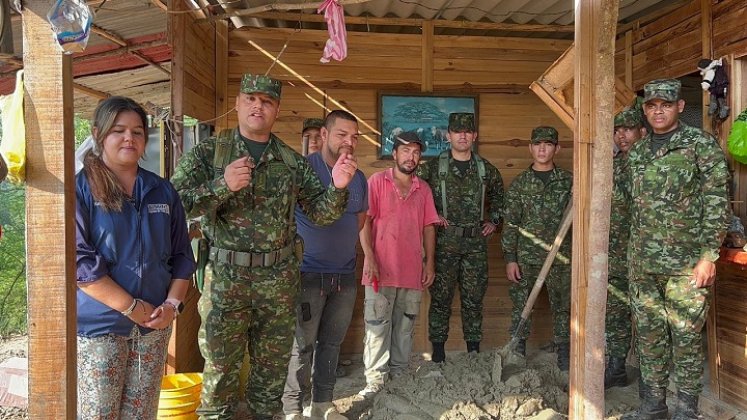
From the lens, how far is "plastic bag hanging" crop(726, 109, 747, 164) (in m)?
3.70

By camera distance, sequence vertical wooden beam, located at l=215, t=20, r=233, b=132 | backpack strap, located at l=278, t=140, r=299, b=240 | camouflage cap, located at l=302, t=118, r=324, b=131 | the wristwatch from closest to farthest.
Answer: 1. the wristwatch
2. backpack strap, located at l=278, t=140, r=299, b=240
3. camouflage cap, located at l=302, t=118, r=324, b=131
4. vertical wooden beam, located at l=215, t=20, r=233, b=132

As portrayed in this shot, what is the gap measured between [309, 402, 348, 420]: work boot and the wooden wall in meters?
1.62

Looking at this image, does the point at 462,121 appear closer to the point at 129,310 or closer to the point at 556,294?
the point at 556,294

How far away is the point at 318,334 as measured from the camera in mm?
3838

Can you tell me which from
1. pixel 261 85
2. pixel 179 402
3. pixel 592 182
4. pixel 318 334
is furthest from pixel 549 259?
pixel 179 402

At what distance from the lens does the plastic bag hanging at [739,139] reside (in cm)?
370

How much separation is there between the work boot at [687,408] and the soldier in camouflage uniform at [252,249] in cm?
254

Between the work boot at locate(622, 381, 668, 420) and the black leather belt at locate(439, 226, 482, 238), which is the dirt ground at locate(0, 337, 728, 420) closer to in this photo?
the work boot at locate(622, 381, 668, 420)

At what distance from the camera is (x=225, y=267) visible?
2.94 meters

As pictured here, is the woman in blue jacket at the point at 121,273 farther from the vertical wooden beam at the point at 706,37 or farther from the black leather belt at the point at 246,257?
the vertical wooden beam at the point at 706,37

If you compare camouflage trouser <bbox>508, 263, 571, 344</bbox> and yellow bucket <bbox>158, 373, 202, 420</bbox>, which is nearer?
yellow bucket <bbox>158, 373, 202, 420</bbox>

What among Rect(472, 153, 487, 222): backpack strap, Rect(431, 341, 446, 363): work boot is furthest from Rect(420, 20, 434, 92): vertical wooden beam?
Rect(431, 341, 446, 363): work boot

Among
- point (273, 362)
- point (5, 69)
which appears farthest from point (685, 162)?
point (5, 69)

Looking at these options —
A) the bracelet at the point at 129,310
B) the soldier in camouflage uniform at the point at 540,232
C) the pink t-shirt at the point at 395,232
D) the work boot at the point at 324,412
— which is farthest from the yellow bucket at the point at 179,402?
the soldier in camouflage uniform at the point at 540,232
